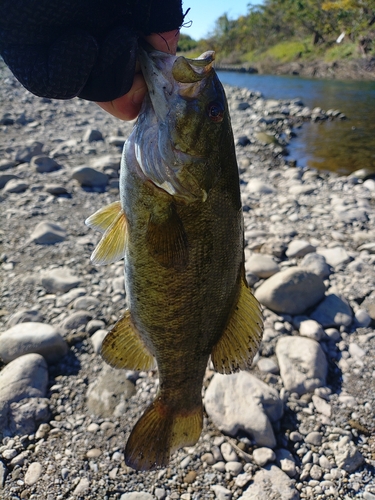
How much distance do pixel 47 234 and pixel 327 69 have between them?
42.6m

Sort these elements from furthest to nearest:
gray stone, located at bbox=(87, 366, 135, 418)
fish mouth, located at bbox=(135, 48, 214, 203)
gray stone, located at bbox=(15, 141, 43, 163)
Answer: gray stone, located at bbox=(15, 141, 43, 163), gray stone, located at bbox=(87, 366, 135, 418), fish mouth, located at bbox=(135, 48, 214, 203)

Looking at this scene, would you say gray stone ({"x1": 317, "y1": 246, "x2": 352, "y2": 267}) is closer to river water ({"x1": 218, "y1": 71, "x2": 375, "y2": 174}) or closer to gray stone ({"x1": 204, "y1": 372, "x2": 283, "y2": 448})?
gray stone ({"x1": 204, "y1": 372, "x2": 283, "y2": 448})

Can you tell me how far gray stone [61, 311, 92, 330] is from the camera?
15.6 ft

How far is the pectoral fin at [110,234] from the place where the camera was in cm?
253

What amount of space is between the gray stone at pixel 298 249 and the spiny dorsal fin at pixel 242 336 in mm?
4069

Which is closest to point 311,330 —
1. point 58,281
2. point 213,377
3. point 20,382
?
point 213,377

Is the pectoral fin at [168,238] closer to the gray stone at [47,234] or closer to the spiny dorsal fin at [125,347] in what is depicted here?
the spiny dorsal fin at [125,347]

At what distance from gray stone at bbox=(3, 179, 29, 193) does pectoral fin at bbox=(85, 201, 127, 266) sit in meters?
6.68

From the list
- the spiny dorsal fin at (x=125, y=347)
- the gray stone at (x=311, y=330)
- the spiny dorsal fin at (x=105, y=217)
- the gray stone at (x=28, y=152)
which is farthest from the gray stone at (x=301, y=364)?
the gray stone at (x=28, y=152)

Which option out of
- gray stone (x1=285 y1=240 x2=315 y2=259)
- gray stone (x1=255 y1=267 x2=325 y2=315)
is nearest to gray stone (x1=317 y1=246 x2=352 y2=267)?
gray stone (x1=285 y1=240 x2=315 y2=259)

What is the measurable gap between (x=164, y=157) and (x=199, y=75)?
47 cm

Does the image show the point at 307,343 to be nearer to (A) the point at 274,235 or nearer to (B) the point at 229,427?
(B) the point at 229,427

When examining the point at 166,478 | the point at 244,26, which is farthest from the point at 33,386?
the point at 244,26

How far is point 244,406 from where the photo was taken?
3.80 m
